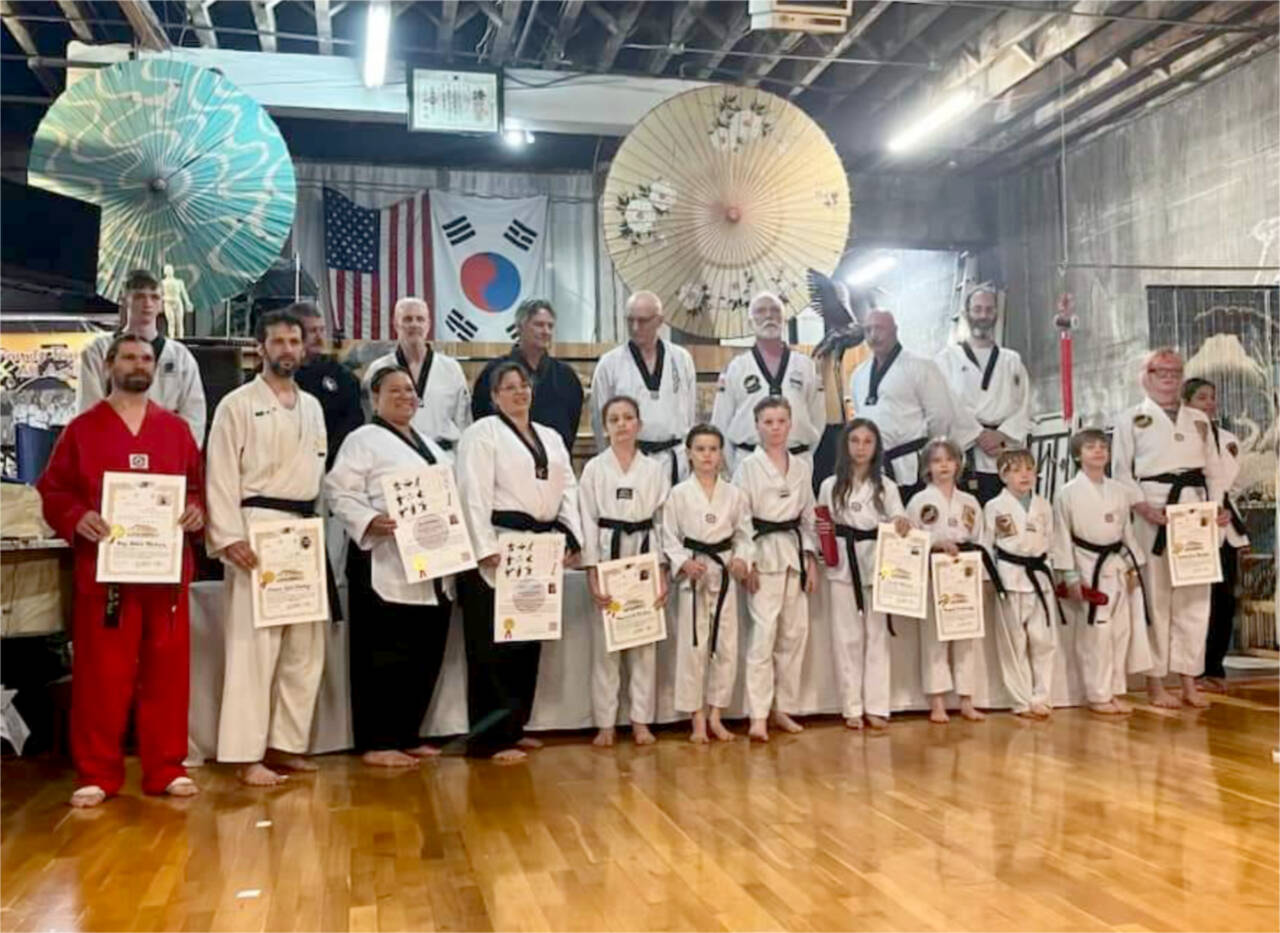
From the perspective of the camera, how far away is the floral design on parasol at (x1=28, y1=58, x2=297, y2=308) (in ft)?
13.6

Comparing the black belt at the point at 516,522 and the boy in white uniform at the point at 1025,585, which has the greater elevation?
the black belt at the point at 516,522

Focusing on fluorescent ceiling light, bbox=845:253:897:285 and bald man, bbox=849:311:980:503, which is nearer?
bald man, bbox=849:311:980:503

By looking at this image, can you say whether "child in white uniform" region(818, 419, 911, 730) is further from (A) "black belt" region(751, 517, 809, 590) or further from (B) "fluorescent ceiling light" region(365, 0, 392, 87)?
(B) "fluorescent ceiling light" region(365, 0, 392, 87)

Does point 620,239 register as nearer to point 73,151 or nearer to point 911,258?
point 73,151

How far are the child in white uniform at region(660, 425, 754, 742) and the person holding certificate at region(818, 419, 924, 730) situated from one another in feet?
1.47

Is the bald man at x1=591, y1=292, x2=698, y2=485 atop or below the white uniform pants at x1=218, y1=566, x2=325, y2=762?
atop

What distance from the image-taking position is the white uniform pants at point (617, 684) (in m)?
4.19

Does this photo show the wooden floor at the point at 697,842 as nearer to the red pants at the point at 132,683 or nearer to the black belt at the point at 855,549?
the red pants at the point at 132,683

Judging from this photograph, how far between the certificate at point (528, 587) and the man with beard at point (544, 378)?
717 millimetres

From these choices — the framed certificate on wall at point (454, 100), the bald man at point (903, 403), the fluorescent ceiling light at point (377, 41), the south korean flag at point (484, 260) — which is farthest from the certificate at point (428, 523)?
the south korean flag at point (484, 260)

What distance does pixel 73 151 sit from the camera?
13.5 feet

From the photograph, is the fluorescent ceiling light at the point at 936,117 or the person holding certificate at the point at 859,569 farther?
the fluorescent ceiling light at the point at 936,117

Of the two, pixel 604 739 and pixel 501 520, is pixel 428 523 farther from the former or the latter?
pixel 604 739

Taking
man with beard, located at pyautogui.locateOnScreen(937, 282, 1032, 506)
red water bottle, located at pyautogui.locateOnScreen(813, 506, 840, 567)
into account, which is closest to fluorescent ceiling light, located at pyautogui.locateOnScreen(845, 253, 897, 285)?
man with beard, located at pyautogui.locateOnScreen(937, 282, 1032, 506)
